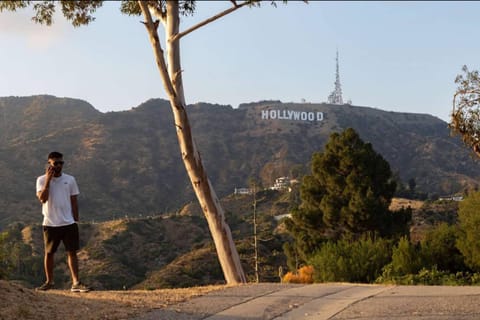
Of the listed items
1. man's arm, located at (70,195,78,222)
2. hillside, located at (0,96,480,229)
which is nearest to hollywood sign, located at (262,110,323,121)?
hillside, located at (0,96,480,229)

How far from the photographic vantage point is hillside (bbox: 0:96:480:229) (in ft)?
295

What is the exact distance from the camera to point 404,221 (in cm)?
2986

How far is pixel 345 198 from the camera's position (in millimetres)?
30203

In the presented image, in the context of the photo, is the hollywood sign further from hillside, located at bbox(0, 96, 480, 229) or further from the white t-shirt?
the white t-shirt

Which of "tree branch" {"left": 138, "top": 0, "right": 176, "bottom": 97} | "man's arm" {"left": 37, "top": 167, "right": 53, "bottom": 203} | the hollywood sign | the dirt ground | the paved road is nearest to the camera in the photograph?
the dirt ground

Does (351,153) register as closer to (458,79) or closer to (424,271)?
(458,79)

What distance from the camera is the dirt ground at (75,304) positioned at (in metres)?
7.20

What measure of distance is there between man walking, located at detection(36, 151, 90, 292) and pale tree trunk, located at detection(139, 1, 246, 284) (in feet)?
10.9

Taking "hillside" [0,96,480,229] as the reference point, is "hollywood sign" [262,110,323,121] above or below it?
above

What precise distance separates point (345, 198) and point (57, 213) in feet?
71.8

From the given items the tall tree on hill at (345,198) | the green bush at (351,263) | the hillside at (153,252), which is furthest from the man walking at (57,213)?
the hillside at (153,252)

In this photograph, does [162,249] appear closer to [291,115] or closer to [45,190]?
[45,190]

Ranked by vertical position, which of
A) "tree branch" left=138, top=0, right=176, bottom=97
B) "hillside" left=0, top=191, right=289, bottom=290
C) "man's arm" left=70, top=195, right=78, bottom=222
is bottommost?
"hillside" left=0, top=191, right=289, bottom=290

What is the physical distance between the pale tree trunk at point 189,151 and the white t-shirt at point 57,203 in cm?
335
